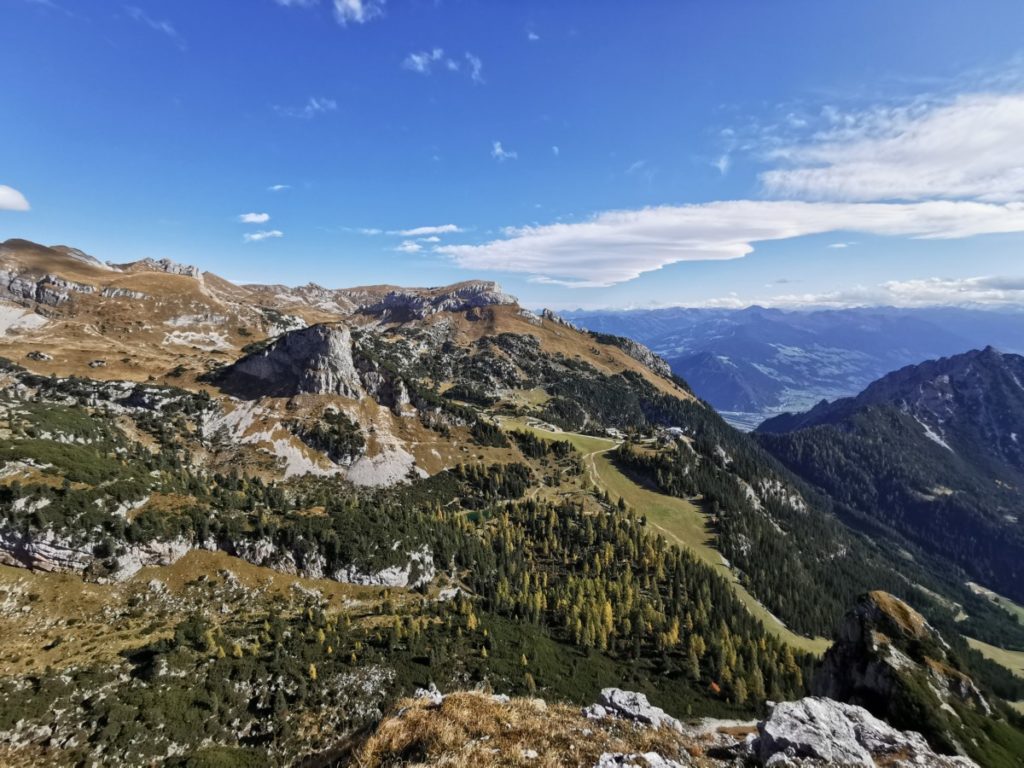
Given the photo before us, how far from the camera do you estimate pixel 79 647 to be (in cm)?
7306

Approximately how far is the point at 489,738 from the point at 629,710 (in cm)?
2186

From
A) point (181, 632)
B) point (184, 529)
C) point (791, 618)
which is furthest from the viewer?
point (791, 618)

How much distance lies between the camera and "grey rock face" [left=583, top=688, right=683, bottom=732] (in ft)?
110

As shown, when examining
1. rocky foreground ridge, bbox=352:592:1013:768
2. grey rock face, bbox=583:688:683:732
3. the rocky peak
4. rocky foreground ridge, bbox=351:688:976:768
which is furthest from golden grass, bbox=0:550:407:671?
the rocky peak

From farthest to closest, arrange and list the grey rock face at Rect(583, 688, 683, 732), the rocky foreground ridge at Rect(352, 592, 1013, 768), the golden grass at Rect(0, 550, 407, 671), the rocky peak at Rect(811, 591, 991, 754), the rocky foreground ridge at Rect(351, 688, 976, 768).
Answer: the golden grass at Rect(0, 550, 407, 671), the rocky peak at Rect(811, 591, 991, 754), the grey rock face at Rect(583, 688, 683, 732), the rocky foreground ridge at Rect(352, 592, 1013, 768), the rocky foreground ridge at Rect(351, 688, 976, 768)

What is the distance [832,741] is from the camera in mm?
31859

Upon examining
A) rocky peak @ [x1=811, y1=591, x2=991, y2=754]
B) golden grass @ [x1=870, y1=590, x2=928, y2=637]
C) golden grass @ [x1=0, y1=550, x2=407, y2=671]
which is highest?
golden grass @ [x1=870, y1=590, x2=928, y2=637]

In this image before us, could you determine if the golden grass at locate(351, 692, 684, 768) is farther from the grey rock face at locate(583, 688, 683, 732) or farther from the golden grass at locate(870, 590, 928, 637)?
the golden grass at locate(870, 590, 928, 637)

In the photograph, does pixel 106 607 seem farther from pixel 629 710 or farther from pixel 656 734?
pixel 656 734

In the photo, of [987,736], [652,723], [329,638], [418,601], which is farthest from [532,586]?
[652,723]

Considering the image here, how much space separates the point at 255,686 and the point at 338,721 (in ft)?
50.2

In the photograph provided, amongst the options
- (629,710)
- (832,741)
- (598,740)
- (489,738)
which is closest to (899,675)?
(832,741)

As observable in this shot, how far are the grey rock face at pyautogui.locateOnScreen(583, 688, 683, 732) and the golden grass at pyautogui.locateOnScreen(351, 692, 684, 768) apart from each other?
5937 millimetres

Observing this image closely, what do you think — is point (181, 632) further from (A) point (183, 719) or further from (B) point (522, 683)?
(B) point (522, 683)
